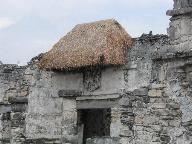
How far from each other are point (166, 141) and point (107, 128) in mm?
3392

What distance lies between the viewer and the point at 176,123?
6.47 metres

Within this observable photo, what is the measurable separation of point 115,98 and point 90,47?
960 millimetres

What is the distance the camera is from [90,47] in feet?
25.7

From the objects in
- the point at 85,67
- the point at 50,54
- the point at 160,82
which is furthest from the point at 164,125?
the point at 50,54

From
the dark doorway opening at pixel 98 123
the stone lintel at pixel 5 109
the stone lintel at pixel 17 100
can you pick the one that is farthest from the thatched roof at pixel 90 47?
the dark doorway opening at pixel 98 123

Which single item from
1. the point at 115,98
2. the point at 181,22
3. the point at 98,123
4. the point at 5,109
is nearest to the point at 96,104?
the point at 115,98

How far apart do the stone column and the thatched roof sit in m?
1.21

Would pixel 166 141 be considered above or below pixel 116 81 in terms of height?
below

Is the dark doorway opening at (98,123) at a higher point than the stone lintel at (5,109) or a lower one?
lower

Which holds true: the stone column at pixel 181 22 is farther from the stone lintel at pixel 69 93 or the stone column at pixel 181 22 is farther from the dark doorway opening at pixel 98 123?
the dark doorway opening at pixel 98 123

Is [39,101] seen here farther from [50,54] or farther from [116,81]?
[116,81]

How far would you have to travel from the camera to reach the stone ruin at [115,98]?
21.5 feet

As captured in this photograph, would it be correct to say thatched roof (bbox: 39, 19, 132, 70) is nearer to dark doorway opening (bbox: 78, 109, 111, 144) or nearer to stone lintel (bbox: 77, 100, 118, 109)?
stone lintel (bbox: 77, 100, 118, 109)

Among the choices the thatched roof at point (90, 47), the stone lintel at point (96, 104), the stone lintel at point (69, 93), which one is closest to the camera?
the thatched roof at point (90, 47)
